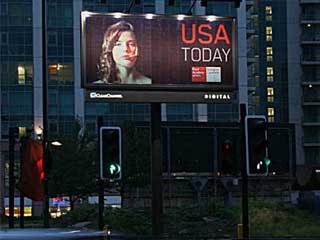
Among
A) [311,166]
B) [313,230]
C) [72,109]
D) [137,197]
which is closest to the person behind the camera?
[313,230]

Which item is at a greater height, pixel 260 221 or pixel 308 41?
pixel 308 41

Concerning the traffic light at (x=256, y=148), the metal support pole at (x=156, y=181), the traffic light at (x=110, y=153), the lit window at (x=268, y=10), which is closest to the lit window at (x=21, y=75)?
the lit window at (x=268, y=10)

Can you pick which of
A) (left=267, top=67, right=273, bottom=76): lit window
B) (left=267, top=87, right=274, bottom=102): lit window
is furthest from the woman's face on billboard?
(left=267, top=67, right=273, bottom=76): lit window

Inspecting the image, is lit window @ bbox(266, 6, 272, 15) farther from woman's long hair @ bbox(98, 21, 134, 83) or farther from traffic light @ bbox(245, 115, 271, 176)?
traffic light @ bbox(245, 115, 271, 176)

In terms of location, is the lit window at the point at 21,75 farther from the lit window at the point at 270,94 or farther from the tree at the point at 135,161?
the lit window at the point at 270,94

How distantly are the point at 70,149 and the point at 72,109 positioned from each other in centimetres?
2772

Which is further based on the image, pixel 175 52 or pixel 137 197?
pixel 137 197

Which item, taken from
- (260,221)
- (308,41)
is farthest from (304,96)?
(260,221)

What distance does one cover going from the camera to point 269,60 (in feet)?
409

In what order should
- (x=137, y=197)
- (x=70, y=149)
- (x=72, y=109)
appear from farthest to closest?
1. (x=72, y=109)
2. (x=137, y=197)
3. (x=70, y=149)

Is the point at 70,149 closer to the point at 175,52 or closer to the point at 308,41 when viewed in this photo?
the point at 175,52

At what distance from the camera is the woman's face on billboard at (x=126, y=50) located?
3162 cm

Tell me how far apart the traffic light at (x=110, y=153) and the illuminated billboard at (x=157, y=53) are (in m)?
8.54

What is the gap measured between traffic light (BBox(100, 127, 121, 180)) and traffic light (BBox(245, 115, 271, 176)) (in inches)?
188
